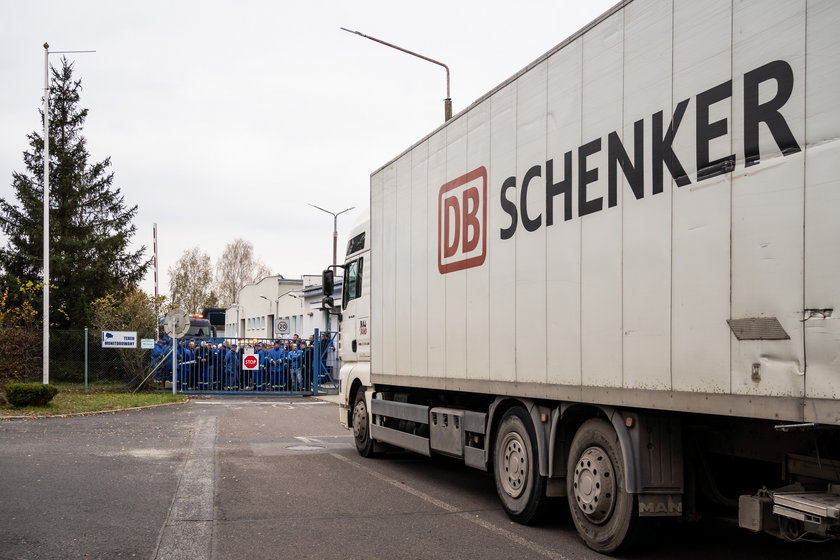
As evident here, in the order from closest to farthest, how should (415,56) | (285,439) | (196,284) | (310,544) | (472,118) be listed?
(310,544), (472,118), (285,439), (415,56), (196,284)

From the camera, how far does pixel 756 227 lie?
4695 mm

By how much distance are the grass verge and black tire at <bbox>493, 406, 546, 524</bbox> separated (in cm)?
1373

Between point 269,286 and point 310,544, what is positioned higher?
point 269,286

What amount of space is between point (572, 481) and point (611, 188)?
228 centimetres

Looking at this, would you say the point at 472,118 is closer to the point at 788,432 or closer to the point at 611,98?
the point at 611,98

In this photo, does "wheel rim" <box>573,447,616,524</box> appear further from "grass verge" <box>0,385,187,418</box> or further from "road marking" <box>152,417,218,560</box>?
"grass verge" <box>0,385,187,418</box>

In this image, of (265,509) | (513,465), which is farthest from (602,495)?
(265,509)

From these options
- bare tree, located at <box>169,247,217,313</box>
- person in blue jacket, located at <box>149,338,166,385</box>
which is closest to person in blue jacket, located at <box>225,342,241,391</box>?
person in blue jacket, located at <box>149,338,166,385</box>

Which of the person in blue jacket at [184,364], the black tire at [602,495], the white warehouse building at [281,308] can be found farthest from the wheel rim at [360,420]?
the white warehouse building at [281,308]

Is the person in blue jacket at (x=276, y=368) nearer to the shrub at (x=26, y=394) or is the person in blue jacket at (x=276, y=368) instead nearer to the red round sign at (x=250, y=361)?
the red round sign at (x=250, y=361)

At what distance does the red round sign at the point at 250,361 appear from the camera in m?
27.4

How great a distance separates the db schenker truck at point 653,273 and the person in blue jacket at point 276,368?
19.4m

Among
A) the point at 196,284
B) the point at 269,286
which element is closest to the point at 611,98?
the point at 269,286

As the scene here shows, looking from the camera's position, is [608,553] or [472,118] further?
[472,118]
